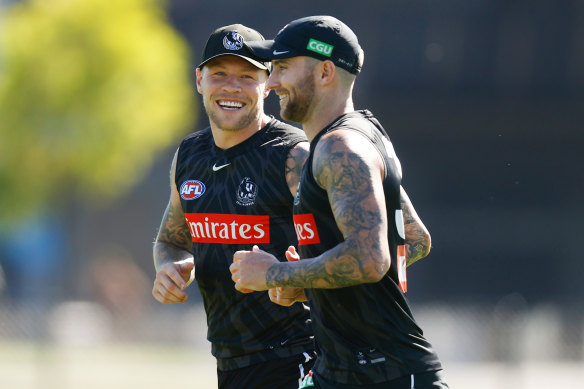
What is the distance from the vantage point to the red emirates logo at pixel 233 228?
552 cm

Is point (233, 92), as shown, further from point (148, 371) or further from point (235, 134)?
point (148, 371)

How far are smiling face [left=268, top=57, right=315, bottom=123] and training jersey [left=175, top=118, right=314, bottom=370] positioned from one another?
914 millimetres

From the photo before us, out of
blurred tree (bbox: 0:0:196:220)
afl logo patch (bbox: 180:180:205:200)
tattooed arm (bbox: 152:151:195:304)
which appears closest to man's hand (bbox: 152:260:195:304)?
tattooed arm (bbox: 152:151:195:304)

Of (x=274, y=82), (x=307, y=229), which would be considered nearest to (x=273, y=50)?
(x=274, y=82)

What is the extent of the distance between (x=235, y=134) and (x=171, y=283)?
97cm

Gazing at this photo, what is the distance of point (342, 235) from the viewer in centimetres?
438

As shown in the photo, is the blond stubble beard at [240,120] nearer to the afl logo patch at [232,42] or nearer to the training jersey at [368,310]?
the afl logo patch at [232,42]

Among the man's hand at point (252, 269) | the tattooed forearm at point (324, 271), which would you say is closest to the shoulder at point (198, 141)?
the man's hand at point (252, 269)

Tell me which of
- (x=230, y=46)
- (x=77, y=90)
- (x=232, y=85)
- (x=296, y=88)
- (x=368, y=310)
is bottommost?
(x=368, y=310)

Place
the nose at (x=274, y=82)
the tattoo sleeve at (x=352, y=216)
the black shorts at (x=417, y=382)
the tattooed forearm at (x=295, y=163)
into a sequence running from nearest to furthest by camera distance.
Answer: the tattoo sleeve at (x=352, y=216)
the black shorts at (x=417, y=382)
the nose at (x=274, y=82)
the tattooed forearm at (x=295, y=163)

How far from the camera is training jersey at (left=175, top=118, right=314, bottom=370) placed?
5.52 metres

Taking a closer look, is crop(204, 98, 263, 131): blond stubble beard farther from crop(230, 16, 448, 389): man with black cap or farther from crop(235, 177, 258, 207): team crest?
crop(230, 16, 448, 389): man with black cap

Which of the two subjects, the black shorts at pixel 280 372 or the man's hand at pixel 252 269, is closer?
the man's hand at pixel 252 269

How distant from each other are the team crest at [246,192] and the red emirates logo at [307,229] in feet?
3.24
